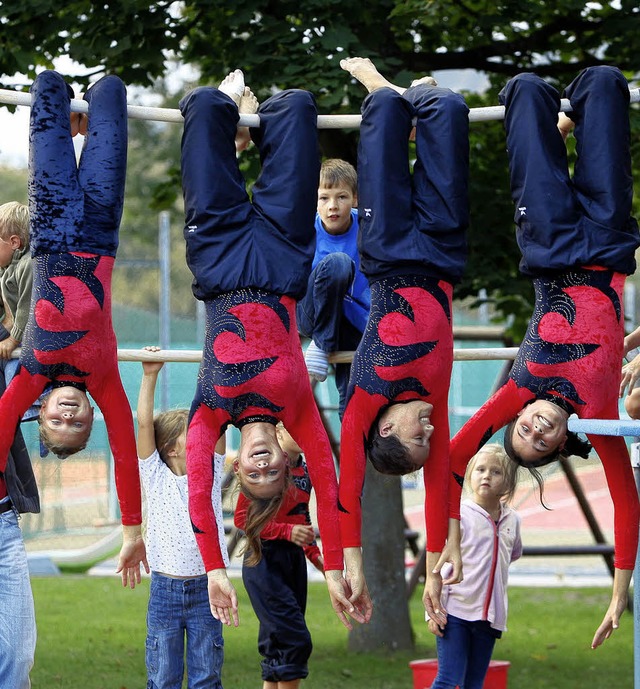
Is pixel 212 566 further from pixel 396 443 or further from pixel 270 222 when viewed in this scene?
pixel 270 222

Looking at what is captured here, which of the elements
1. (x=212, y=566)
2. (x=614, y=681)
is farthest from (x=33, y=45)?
(x=614, y=681)

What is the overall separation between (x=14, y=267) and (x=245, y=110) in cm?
→ 120

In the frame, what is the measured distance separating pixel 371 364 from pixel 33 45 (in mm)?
3403

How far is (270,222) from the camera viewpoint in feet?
15.4

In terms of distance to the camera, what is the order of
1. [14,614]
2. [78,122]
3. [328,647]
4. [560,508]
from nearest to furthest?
[78,122] < [14,614] < [328,647] < [560,508]

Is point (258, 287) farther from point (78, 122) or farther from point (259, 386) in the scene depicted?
point (78, 122)

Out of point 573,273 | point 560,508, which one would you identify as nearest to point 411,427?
point 573,273

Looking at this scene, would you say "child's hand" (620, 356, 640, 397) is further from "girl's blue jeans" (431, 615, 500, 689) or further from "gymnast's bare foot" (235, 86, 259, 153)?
"gymnast's bare foot" (235, 86, 259, 153)

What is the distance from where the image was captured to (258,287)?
15.0 feet

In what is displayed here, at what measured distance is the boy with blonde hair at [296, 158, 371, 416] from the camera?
5230mm

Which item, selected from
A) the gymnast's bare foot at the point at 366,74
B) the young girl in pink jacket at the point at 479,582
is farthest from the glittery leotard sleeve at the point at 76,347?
the young girl in pink jacket at the point at 479,582

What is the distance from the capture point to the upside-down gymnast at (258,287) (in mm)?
4484

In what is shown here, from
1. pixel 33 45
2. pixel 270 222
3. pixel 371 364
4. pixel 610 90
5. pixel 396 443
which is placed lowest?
pixel 396 443

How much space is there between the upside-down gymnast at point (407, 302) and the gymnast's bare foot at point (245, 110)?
19.4 inches
